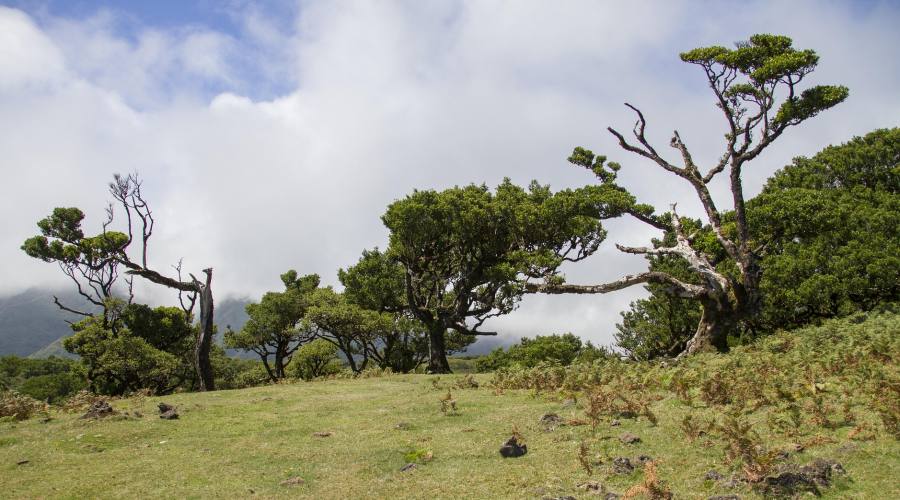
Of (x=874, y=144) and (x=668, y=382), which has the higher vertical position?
(x=874, y=144)

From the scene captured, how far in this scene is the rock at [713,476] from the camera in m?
7.43

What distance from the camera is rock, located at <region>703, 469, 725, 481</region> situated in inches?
293

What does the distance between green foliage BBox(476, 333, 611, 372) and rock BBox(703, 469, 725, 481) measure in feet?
89.0

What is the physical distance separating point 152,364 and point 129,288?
640 centimetres

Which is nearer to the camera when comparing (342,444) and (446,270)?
(342,444)

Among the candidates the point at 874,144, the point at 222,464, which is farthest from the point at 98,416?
the point at 874,144

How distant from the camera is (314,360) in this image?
40.2m

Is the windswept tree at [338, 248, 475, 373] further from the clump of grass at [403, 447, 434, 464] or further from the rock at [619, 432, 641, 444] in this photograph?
the rock at [619, 432, 641, 444]

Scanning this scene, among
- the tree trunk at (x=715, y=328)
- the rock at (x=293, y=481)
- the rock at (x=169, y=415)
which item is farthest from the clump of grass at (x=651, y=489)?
the tree trunk at (x=715, y=328)

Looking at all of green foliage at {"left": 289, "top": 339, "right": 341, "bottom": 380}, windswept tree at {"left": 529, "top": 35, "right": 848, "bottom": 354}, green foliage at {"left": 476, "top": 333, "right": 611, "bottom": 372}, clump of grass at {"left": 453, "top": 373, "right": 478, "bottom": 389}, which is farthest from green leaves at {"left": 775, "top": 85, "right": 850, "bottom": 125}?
green foliage at {"left": 289, "top": 339, "right": 341, "bottom": 380}

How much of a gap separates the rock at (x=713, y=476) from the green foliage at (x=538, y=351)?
2711cm

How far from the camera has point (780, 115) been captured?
21344mm

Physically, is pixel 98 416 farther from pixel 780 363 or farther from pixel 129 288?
pixel 129 288

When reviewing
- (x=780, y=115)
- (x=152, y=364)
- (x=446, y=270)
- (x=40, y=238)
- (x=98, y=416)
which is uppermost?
(x=40, y=238)
